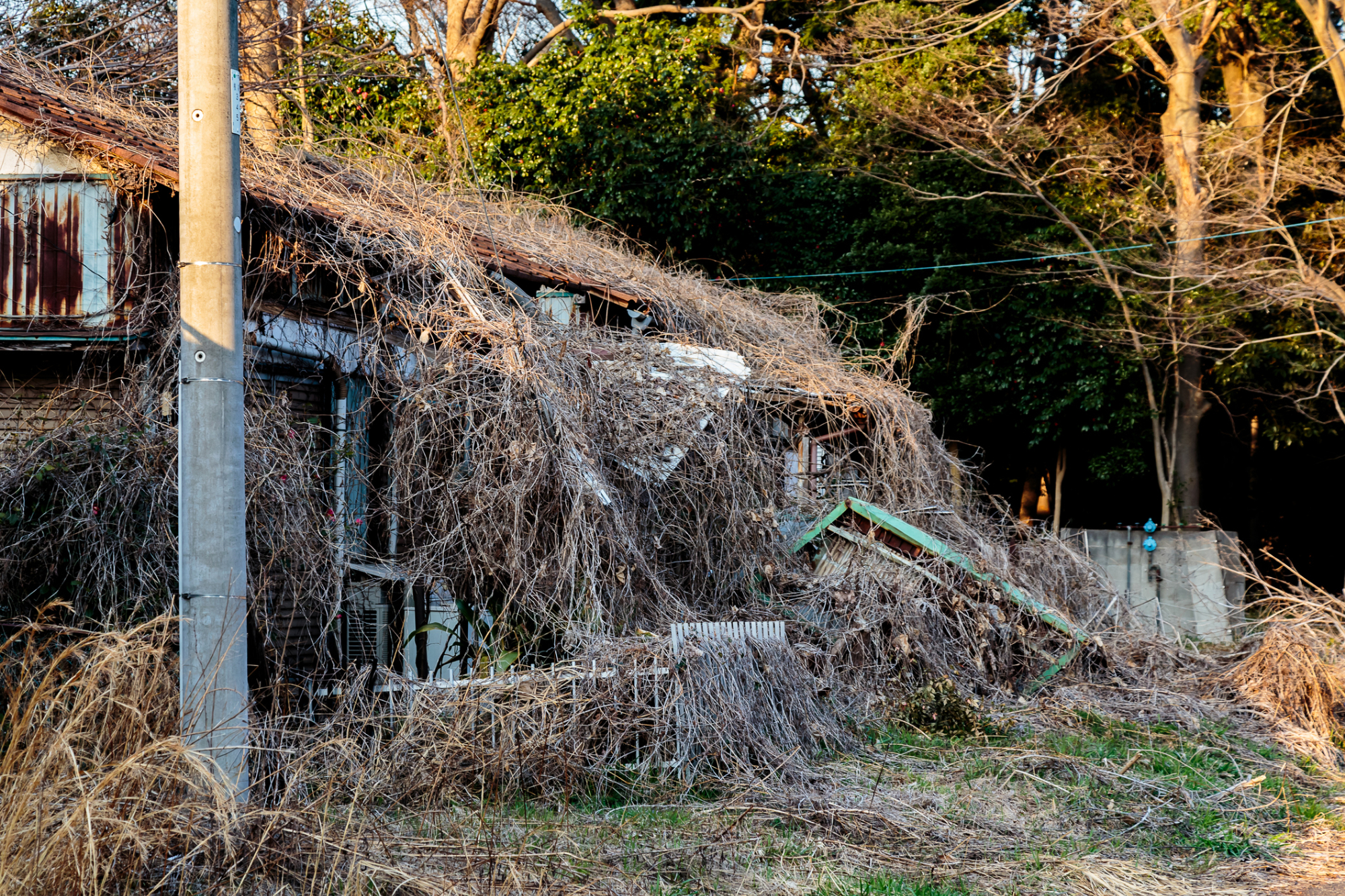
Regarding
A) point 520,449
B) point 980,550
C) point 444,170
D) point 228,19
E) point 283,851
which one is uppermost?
point 444,170

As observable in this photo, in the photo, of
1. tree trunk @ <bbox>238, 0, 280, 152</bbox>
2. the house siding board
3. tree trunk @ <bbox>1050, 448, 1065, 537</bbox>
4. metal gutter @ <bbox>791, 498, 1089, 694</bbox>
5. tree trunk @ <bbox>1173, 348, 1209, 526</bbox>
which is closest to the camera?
the house siding board

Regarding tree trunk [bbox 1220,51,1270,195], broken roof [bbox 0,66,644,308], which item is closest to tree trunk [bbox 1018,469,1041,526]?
tree trunk [bbox 1220,51,1270,195]

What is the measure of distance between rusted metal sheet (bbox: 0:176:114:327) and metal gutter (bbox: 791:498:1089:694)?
5.57 meters

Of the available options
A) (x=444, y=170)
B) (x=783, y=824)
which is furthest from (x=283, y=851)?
(x=444, y=170)

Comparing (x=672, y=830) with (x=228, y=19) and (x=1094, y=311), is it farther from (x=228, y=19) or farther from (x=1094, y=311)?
(x=1094, y=311)

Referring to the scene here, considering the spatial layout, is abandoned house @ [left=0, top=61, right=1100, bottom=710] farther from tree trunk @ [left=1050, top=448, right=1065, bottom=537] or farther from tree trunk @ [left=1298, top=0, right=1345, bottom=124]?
tree trunk @ [left=1050, top=448, right=1065, bottom=537]

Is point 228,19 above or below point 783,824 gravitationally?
above

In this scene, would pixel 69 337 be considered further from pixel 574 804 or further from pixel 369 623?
pixel 574 804

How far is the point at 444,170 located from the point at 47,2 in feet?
19.0

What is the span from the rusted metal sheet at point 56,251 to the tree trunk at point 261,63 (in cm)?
417

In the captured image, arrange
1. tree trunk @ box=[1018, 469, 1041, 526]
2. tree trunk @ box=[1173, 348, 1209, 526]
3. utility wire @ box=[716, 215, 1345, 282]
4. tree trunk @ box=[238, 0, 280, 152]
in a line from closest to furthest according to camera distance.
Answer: tree trunk @ box=[238, 0, 280, 152] → utility wire @ box=[716, 215, 1345, 282] → tree trunk @ box=[1173, 348, 1209, 526] → tree trunk @ box=[1018, 469, 1041, 526]

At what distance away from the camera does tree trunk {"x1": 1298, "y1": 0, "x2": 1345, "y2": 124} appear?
43.7 ft

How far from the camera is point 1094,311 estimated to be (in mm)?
16766

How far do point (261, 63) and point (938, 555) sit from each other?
1173 centimetres
